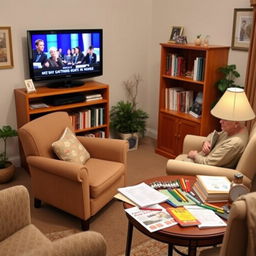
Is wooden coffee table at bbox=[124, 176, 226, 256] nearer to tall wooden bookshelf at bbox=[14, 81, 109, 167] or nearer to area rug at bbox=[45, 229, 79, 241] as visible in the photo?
area rug at bbox=[45, 229, 79, 241]

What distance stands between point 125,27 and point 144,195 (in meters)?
3.00

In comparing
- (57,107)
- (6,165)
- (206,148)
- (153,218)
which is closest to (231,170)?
(206,148)

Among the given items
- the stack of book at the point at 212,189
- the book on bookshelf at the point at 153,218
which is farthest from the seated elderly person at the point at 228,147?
the book on bookshelf at the point at 153,218

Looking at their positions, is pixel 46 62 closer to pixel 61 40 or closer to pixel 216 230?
pixel 61 40

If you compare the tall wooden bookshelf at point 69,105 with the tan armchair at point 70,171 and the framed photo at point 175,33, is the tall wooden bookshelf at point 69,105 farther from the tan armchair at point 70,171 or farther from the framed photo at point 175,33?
the framed photo at point 175,33

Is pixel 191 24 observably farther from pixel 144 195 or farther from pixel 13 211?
pixel 13 211

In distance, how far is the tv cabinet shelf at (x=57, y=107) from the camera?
363cm

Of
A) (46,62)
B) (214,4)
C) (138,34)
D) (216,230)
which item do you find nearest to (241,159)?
(216,230)

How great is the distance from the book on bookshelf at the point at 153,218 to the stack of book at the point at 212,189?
31 centimetres

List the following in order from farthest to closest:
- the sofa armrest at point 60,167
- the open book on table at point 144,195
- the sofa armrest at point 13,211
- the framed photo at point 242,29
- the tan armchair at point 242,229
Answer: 1. the framed photo at point 242,29
2. the sofa armrest at point 60,167
3. the open book on table at point 144,195
4. the sofa armrest at point 13,211
5. the tan armchair at point 242,229

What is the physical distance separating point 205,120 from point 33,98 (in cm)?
198

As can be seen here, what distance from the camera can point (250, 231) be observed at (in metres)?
1.36

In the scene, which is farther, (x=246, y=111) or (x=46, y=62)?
(x=46, y=62)

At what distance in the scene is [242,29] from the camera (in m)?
3.60
